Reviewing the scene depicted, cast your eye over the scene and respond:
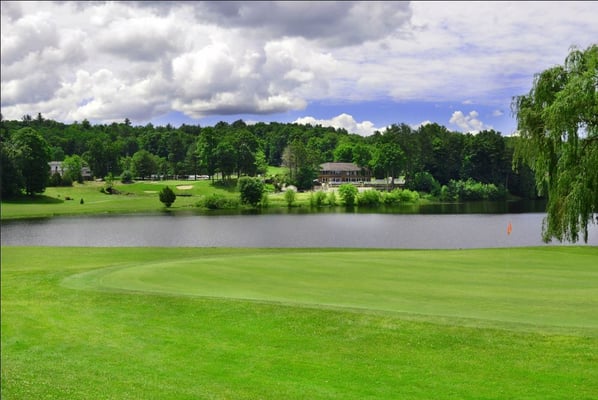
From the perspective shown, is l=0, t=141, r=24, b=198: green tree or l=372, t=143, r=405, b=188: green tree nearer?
l=0, t=141, r=24, b=198: green tree

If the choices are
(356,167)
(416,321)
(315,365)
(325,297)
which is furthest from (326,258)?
(356,167)

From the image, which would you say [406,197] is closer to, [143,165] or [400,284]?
[143,165]

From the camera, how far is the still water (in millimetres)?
51062

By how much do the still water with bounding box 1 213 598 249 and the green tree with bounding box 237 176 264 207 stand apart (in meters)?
29.2

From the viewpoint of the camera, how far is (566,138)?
24.6 metres

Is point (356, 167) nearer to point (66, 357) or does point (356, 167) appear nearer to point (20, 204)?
point (20, 204)

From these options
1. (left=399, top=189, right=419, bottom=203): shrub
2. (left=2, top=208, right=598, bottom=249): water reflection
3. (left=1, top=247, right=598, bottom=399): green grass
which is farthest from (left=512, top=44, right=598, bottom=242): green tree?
(left=399, top=189, right=419, bottom=203): shrub

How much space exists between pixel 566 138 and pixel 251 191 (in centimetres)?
8670

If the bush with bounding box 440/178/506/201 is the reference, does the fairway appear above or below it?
below

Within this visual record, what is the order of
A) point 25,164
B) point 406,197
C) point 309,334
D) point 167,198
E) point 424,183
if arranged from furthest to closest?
1. point 424,183
2. point 406,197
3. point 25,164
4. point 167,198
5. point 309,334

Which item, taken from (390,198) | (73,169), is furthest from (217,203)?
(73,169)

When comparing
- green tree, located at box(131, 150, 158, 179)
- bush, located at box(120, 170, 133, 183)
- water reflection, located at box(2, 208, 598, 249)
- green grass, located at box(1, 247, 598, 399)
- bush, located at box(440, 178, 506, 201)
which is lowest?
water reflection, located at box(2, 208, 598, 249)

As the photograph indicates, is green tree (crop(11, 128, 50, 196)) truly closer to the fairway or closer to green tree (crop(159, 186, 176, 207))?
green tree (crop(159, 186, 176, 207))

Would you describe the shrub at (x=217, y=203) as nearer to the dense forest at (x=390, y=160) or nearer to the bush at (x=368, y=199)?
the bush at (x=368, y=199)
